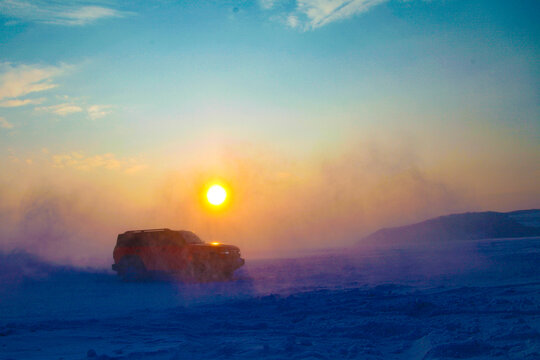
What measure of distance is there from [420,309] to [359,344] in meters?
2.67

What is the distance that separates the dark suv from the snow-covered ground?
2.12 m

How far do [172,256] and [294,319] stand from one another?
9377 millimetres

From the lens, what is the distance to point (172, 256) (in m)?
16.5

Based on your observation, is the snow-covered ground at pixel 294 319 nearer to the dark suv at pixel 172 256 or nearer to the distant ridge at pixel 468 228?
the dark suv at pixel 172 256

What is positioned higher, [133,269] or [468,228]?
[133,269]

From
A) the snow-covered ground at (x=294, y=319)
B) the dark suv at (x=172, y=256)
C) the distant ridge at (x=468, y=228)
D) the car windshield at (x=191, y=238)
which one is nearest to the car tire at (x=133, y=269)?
the dark suv at (x=172, y=256)

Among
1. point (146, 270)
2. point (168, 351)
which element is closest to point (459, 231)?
point (146, 270)

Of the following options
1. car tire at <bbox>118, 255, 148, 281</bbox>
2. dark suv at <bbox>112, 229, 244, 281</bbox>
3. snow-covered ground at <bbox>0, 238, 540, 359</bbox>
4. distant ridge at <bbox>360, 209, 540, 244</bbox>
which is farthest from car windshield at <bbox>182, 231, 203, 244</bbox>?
distant ridge at <bbox>360, 209, 540, 244</bbox>

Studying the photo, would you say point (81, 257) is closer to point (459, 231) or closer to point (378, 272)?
point (378, 272)

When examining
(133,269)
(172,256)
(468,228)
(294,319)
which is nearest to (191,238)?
(172,256)

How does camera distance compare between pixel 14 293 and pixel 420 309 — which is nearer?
pixel 420 309

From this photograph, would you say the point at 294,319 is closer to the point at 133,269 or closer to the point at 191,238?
the point at 191,238

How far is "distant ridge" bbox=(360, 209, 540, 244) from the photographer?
42812 millimetres

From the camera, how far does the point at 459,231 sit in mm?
50031
